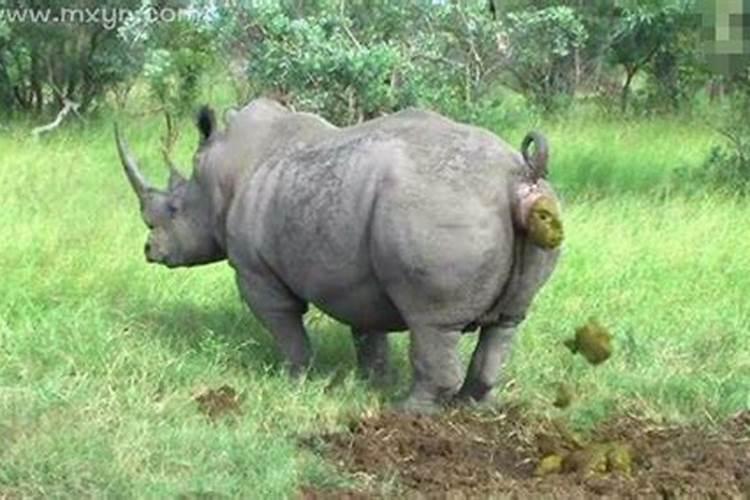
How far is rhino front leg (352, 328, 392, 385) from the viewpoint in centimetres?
660

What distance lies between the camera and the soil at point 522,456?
5051 mm

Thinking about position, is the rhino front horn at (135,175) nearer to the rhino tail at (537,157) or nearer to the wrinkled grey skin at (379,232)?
the wrinkled grey skin at (379,232)

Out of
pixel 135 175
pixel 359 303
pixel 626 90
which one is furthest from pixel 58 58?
pixel 359 303

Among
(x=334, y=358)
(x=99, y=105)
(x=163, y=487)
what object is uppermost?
(x=163, y=487)

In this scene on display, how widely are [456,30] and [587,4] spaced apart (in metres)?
6.54

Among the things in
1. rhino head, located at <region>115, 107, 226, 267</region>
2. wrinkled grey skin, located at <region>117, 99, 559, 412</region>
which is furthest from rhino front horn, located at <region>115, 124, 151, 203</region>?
wrinkled grey skin, located at <region>117, 99, 559, 412</region>

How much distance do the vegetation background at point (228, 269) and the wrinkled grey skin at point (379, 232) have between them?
0.99ft

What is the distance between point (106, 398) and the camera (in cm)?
591

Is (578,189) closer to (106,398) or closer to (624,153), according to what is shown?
(624,153)

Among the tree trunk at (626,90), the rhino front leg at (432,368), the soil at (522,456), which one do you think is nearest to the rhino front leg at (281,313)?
the rhino front leg at (432,368)

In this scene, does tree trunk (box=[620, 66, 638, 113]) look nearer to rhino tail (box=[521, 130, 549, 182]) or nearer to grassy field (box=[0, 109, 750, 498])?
grassy field (box=[0, 109, 750, 498])

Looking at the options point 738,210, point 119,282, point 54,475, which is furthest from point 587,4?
point 54,475

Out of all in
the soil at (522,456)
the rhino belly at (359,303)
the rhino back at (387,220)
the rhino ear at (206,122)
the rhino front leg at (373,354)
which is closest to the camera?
the soil at (522,456)

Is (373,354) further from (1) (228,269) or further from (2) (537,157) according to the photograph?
(1) (228,269)
